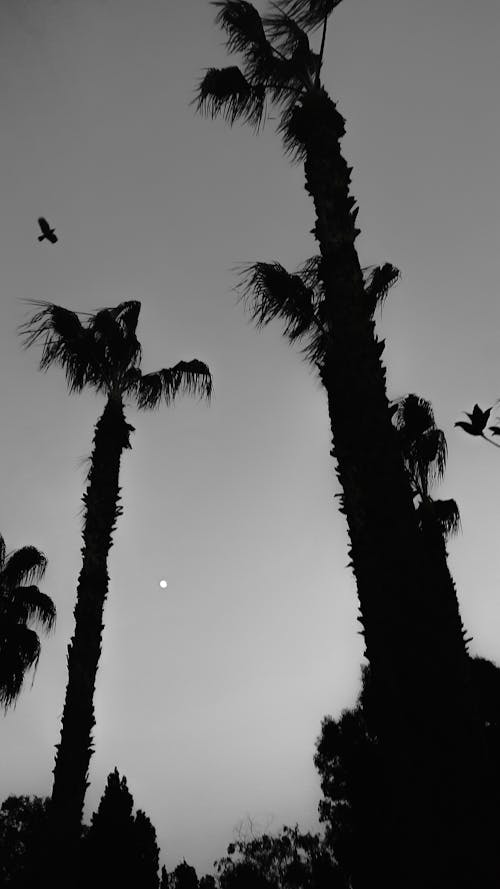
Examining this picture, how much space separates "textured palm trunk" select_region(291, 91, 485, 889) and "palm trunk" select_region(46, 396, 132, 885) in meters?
5.41

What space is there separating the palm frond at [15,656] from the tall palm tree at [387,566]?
1139 centimetres

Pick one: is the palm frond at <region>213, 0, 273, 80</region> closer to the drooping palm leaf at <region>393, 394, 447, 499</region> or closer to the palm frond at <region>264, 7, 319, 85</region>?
the palm frond at <region>264, 7, 319, 85</region>

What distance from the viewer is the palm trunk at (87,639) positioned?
779 cm

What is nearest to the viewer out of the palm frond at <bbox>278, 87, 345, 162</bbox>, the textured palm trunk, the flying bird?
the textured palm trunk

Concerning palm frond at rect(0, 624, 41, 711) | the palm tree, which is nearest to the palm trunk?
the palm tree

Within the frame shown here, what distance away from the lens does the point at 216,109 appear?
8305mm

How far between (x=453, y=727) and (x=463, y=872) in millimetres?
721

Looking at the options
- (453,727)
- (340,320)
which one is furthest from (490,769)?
(340,320)

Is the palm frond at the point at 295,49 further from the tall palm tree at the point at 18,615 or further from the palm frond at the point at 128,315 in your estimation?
the tall palm tree at the point at 18,615

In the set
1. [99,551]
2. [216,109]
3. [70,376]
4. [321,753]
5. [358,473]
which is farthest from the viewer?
[321,753]

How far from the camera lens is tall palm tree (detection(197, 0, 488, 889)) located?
3301mm

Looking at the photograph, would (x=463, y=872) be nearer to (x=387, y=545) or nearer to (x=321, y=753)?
(x=387, y=545)

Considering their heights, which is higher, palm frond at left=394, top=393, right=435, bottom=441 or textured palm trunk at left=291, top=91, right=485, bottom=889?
palm frond at left=394, top=393, right=435, bottom=441

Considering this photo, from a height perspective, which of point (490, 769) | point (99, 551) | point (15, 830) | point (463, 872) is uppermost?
point (99, 551)
